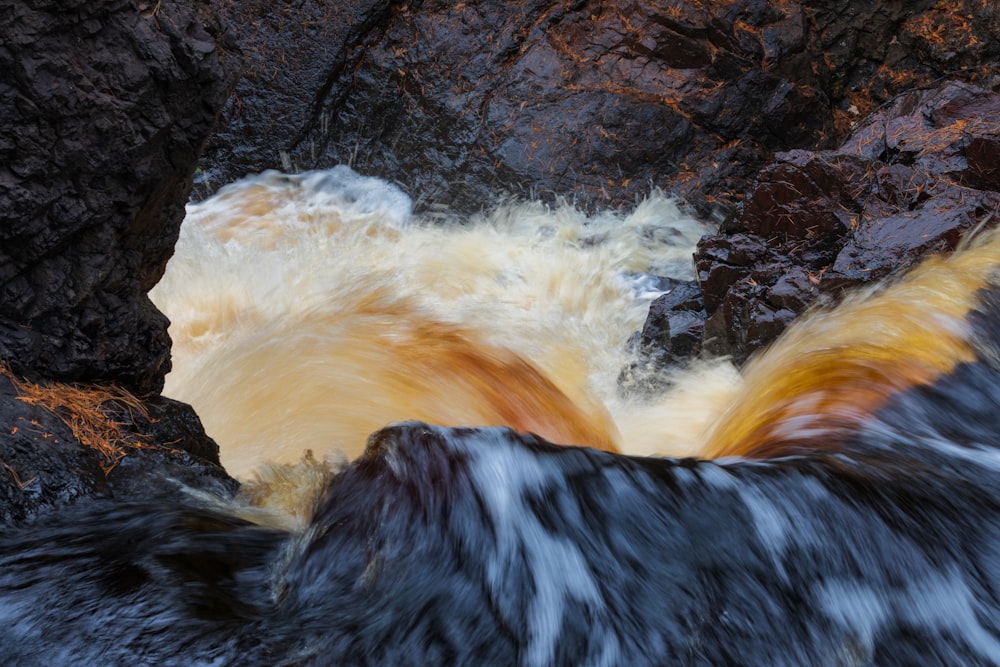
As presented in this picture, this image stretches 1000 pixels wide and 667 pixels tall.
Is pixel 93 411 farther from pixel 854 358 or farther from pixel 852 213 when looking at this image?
pixel 852 213

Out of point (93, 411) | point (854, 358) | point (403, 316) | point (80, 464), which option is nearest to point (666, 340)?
point (854, 358)

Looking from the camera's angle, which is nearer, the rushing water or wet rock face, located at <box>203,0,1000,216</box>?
the rushing water

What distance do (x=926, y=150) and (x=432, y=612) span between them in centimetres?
407

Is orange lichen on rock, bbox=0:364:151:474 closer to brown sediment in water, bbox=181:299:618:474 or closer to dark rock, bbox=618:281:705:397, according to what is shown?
brown sediment in water, bbox=181:299:618:474

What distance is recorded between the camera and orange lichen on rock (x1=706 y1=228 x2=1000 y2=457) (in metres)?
3.15

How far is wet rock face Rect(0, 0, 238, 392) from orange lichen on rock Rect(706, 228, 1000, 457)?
2.41 metres

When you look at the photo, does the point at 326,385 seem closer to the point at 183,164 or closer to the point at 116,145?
the point at 183,164

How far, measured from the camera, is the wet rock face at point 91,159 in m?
2.50

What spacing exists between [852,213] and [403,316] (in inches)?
107

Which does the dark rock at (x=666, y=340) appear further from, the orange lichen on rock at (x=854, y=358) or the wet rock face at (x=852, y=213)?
the orange lichen on rock at (x=854, y=358)

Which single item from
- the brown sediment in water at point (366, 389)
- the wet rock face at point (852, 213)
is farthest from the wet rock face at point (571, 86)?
the brown sediment in water at point (366, 389)

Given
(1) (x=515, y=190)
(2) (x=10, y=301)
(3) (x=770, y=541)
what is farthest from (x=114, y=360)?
(1) (x=515, y=190)

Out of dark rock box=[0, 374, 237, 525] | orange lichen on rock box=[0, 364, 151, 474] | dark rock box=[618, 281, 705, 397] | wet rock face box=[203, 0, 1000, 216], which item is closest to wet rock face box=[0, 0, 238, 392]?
orange lichen on rock box=[0, 364, 151, 474]

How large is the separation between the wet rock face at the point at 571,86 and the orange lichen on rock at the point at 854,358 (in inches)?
82.6
